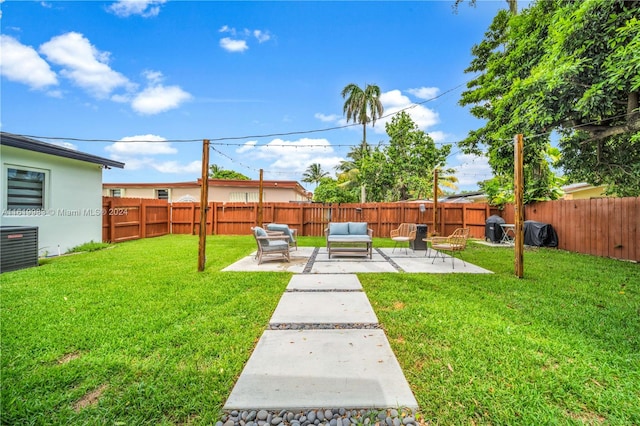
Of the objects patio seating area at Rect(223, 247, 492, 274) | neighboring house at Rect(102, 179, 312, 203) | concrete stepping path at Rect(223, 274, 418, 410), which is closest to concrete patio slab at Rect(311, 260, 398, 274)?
patio seating area at Rect(223, 247, 492, 274)

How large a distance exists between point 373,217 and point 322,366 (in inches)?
454

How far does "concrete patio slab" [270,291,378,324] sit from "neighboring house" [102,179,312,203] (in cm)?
1391

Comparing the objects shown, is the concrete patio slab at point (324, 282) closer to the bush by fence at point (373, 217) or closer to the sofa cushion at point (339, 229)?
the sofa cushion at point (339, 229)

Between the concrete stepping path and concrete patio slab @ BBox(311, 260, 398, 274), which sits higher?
concrete patio slab @ BBox(311, 260, 398, 274)

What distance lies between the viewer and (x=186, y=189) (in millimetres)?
18969

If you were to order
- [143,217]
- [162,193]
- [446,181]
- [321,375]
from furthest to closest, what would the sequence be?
[446,181] → [162,193] → [143,217] → [321,375]

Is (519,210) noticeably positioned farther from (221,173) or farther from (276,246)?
(221,173)

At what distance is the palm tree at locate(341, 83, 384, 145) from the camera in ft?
72.0

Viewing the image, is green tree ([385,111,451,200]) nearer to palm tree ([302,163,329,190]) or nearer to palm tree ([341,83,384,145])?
palm tree ([341,83,384,145])

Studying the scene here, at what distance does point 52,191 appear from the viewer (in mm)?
7883

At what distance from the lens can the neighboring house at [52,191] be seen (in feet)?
22.7

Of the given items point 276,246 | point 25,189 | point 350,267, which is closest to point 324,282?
point 350,267

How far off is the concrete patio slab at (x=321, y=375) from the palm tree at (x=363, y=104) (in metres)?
20.5

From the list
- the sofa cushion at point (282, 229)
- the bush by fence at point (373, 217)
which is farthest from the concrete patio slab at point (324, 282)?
the bush by fence at point (373, 217)
